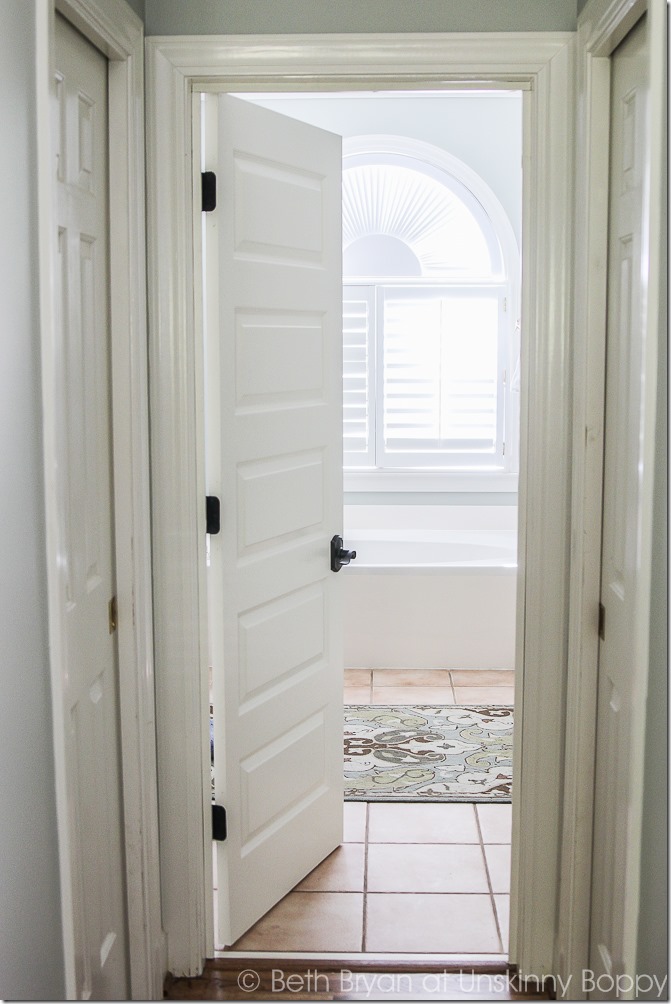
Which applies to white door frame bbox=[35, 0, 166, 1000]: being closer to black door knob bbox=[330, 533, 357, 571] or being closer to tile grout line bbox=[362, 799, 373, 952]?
tile grout line bbox=[362, 799, 373, 952]

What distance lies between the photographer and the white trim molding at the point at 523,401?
2.28 m

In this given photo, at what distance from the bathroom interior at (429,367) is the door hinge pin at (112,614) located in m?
2.31

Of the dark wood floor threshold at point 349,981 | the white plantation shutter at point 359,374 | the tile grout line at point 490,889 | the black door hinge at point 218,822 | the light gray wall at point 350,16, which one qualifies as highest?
the light gray wall at point 350,16

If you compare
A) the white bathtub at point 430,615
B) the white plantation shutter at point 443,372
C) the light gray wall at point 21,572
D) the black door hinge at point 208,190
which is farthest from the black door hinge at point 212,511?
the white plantation shutter at point 443,372

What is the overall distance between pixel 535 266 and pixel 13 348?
4.22ft

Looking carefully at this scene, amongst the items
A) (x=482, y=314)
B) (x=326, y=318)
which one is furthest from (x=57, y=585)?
(x=482, y=314)

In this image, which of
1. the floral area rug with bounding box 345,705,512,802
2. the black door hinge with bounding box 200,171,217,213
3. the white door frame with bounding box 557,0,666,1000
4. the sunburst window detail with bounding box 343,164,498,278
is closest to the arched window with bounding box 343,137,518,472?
the sunburst window detail with bounding box 343,164,498,278

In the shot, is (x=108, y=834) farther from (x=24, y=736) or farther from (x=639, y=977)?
(x=639, y=977)

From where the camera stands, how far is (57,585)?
5.63 feet

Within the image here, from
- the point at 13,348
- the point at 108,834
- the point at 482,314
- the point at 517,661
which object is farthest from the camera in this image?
the point at 482,314

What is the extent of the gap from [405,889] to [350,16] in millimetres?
2374

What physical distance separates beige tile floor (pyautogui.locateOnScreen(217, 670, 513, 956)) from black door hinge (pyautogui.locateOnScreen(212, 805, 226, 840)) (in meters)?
0.31

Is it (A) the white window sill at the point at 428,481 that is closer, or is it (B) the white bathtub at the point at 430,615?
(B) the white bathtub at the point at 430,615

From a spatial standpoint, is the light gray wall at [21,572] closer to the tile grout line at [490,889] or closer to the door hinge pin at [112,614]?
the door hinge pin at [112,614]
